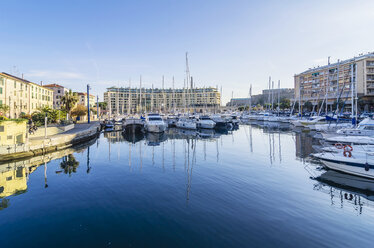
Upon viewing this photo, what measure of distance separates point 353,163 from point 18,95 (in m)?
59.5

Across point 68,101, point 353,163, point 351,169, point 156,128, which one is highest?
point 68,101

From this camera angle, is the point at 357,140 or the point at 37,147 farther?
the point at 357,140

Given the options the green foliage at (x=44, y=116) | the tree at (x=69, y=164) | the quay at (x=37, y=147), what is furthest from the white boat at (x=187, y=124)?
the tree at (x=69, y=164)

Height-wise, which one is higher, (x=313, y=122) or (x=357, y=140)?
(x=313, y=122)

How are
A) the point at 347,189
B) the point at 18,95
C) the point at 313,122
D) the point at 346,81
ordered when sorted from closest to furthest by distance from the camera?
the point at 347,189
the point at 313,122
the point at 18,95
the point at 346,81

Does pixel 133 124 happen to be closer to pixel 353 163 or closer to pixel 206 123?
pixel 206 123

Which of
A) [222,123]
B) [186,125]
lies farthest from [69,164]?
[222,123]

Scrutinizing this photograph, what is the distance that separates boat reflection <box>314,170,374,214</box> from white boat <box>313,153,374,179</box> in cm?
36

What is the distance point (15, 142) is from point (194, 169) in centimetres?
1687

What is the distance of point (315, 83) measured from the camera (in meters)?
93.8

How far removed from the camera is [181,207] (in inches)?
376

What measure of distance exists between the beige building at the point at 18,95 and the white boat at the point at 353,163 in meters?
49.7

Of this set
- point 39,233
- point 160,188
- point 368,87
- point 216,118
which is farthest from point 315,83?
point 39,233

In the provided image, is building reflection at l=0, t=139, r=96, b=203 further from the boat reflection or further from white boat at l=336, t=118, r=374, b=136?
white boat at l=336, t=118, r=374, b=136
